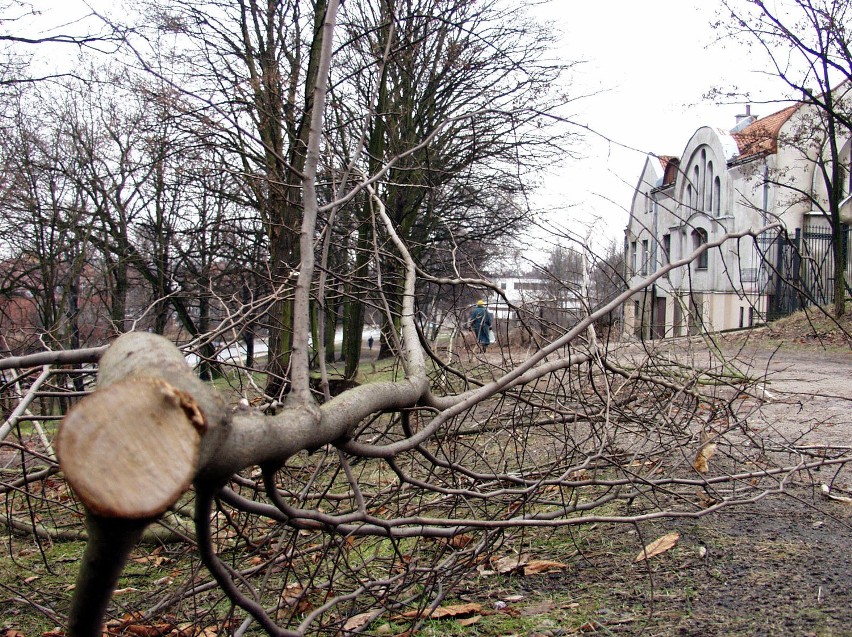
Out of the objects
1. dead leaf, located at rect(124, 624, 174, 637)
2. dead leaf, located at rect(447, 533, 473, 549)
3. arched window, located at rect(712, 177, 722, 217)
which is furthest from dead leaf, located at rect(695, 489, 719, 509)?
arched window, located at rect(712, 177, 722, 217)

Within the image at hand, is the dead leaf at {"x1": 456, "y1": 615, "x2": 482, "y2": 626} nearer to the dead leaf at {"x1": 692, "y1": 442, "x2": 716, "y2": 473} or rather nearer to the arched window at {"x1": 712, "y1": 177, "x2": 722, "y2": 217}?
the dead leaf at {"x1": 692, "y1": 442, "x2": 716, "y2": 473}

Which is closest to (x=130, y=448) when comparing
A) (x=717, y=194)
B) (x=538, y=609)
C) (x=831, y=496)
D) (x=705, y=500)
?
(x=538, y=609)

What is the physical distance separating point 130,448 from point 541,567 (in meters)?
2.73

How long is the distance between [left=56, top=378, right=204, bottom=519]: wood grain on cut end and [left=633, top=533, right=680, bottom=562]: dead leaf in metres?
2.80

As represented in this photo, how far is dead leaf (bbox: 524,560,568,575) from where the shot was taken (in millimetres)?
3436

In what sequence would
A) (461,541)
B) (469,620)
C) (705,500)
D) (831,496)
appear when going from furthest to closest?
(705,500) → (831,496) → (461,541) → (469,620)

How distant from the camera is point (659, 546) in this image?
3467 millimetres

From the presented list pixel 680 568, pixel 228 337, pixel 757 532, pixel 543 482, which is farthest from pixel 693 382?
pixel 228 337

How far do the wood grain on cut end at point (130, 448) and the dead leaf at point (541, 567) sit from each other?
2623 millimetres

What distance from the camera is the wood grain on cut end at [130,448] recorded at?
42.3 inches

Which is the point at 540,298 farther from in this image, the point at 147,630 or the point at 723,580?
the point at 147,630

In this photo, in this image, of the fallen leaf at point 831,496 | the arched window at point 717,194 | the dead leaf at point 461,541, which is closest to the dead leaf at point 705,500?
the fallen leaf at point 831,496

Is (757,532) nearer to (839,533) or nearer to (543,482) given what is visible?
(839,533)

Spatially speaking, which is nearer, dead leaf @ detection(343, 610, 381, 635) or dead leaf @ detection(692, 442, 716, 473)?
dead leaf @ detection(343, 610, 381, 635)
